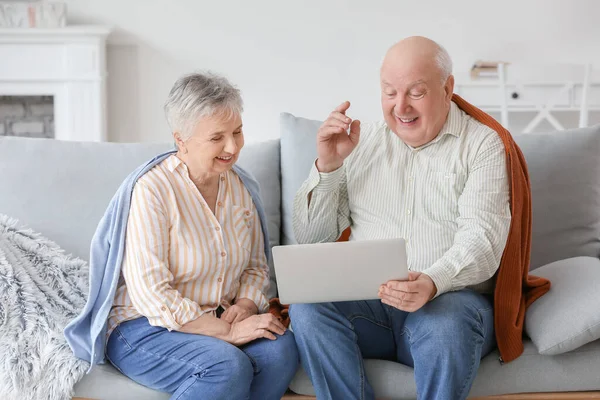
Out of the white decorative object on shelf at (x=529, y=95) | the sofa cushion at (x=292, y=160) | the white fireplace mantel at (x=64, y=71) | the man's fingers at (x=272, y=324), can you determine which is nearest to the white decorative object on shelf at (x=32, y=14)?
the white fireplace mantel at (x=64, y=71)

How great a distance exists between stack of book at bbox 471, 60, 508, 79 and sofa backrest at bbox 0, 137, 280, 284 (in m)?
2.70

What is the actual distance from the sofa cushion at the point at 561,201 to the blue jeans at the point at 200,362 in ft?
2.82

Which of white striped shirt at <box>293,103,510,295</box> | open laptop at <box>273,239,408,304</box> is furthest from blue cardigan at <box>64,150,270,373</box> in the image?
white striped shirt at <box>293,103,510,295</box>

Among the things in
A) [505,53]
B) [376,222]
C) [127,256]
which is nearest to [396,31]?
[505,53]

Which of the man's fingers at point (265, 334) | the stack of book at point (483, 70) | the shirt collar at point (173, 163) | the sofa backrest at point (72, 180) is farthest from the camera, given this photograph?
the stack of book at point (483, 70)

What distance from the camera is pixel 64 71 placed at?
4559 millimetres

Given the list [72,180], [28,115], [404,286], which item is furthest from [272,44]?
[404,286]

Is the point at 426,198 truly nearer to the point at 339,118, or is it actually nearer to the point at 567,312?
the point at 339,118

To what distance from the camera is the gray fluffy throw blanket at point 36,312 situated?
5.52ft

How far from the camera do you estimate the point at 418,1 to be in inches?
190

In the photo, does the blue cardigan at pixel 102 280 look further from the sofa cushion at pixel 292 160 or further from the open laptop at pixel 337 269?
the sofa cushion at pixel 292 160

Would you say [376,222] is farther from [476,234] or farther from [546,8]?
[546,8]

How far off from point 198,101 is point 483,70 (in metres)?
3.32

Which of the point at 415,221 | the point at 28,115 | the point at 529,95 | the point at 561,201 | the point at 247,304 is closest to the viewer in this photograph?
the point at 247,304
